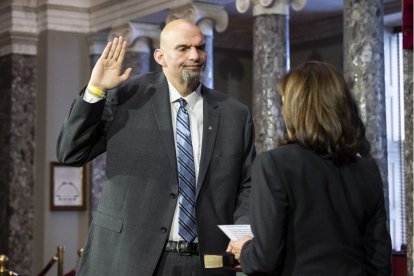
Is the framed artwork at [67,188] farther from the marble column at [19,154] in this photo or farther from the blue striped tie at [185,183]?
the blue striped tie at [185,183]

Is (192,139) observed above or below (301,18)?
below

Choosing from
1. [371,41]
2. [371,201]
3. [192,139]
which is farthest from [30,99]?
[371,201]

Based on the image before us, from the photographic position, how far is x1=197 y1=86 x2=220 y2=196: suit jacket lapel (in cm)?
379

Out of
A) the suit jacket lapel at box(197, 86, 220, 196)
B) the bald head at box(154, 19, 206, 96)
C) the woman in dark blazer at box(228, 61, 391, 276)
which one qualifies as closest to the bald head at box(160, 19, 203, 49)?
the bald head at box(154, 19, 206, 96)

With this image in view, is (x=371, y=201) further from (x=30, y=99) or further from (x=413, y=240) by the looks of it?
(x=30, y=99)

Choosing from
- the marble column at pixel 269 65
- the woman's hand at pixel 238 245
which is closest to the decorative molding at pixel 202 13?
Answer: the marble column at pixel 269 65

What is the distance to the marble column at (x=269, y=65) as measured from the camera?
27.7 feet

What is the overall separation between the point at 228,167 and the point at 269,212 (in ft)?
3.53

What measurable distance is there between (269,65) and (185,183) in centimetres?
492

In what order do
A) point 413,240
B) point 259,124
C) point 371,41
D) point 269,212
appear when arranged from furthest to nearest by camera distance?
point 259,124
point 371,41
point 413,240
point 269,212

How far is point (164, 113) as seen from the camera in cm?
388

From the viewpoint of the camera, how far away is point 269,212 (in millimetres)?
2795

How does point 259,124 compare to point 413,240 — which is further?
point 259,124

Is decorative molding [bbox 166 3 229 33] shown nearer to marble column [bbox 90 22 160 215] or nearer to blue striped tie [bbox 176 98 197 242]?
marble column [bbox 90 22 160 215]
